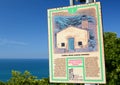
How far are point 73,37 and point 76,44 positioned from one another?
0.19 meters

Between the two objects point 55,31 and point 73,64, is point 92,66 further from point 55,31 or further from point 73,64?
point 55,31

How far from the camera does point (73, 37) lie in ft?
25.5

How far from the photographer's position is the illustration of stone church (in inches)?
300

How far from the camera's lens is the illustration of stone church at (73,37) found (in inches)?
300

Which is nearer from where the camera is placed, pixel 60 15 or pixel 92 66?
pixel 92 66

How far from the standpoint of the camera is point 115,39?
2566 centimetres

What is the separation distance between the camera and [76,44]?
772 centimetres

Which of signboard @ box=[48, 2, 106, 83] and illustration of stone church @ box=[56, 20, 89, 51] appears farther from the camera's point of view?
illustration of stone church @ box=[56, 20, 89, 51]

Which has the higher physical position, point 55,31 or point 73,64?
point 55,31

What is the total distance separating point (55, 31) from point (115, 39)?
18.2m

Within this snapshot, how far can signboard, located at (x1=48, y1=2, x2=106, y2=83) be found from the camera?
743cm

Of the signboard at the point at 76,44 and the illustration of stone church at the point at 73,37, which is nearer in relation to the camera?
the signboard at the point at 76,44

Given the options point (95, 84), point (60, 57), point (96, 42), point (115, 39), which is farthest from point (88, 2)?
point (115, 39)

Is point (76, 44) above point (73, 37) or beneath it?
beneath
